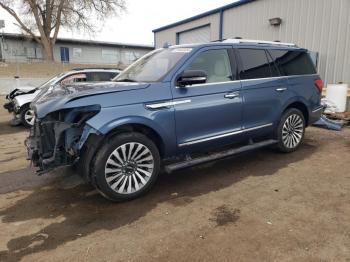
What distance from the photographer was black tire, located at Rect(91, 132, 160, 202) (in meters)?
3.54

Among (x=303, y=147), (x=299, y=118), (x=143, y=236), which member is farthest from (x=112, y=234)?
(x=303, y=147)

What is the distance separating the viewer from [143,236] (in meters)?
3.05

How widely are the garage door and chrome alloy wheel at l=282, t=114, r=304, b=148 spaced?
9737 millimetres

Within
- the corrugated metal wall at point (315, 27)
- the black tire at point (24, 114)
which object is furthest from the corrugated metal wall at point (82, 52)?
the corrugated metal wall at point (315, 27)

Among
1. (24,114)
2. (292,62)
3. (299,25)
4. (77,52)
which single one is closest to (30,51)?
(77,52)

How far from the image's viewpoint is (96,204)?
379 cm

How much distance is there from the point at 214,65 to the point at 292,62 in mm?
1880

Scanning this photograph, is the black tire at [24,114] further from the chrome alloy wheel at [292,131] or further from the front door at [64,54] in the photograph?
the front door at [64,54]

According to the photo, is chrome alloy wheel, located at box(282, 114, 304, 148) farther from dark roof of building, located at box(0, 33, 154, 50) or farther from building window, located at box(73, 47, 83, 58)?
building window, located at box(73, 47, 83, 58)

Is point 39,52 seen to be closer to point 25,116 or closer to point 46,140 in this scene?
point 25,116

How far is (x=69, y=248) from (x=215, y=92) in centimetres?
270

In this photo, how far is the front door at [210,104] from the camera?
4.09m

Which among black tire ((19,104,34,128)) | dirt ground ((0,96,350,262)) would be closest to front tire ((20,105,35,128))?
black tire ((19,104,34,128))

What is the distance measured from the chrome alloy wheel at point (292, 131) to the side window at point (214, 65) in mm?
1595
